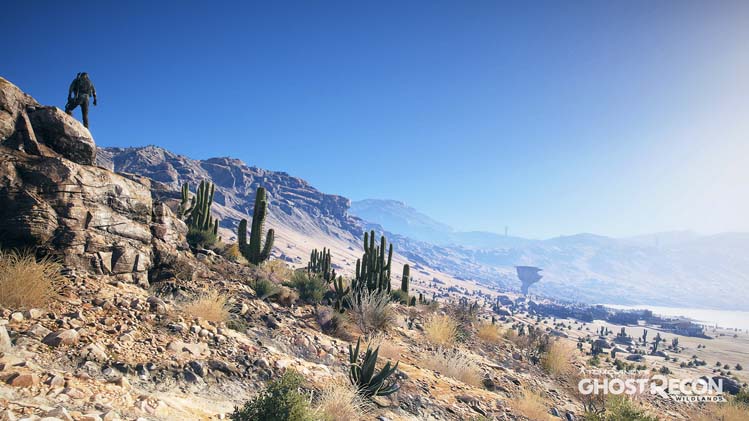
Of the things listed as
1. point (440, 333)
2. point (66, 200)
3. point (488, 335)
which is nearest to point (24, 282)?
point (66, 200)

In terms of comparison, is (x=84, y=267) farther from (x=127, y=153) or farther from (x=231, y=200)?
(x=127, y=153)

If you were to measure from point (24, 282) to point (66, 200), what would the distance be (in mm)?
2472

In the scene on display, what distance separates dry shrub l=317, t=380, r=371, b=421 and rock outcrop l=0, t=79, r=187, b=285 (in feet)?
19.4

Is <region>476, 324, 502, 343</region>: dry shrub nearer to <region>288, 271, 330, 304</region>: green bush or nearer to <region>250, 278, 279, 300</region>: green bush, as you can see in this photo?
<region>288, 271, 330, 304</region>: green bush

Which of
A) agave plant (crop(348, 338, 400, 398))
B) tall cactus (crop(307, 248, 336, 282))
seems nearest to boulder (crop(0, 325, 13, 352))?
agave plant (crop(348, 338, 400, 398))

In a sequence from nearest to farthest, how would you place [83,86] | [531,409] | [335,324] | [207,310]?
[207,310], [531,409], [335,324], [83,86]

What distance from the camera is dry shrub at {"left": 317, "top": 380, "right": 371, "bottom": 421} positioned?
5.26m

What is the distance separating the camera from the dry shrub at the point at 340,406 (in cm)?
526

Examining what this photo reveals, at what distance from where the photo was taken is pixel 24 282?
5.65 meters

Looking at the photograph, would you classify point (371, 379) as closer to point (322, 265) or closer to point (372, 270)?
point (372, 270)

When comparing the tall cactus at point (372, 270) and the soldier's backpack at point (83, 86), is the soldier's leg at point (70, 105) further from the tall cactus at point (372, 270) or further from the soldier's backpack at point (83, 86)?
the tall cactus at point (372, 270)

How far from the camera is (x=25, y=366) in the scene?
14.0ft

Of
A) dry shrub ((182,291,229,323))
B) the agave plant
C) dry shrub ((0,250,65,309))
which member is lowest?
the agave plant

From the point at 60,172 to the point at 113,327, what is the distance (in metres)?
4.15
